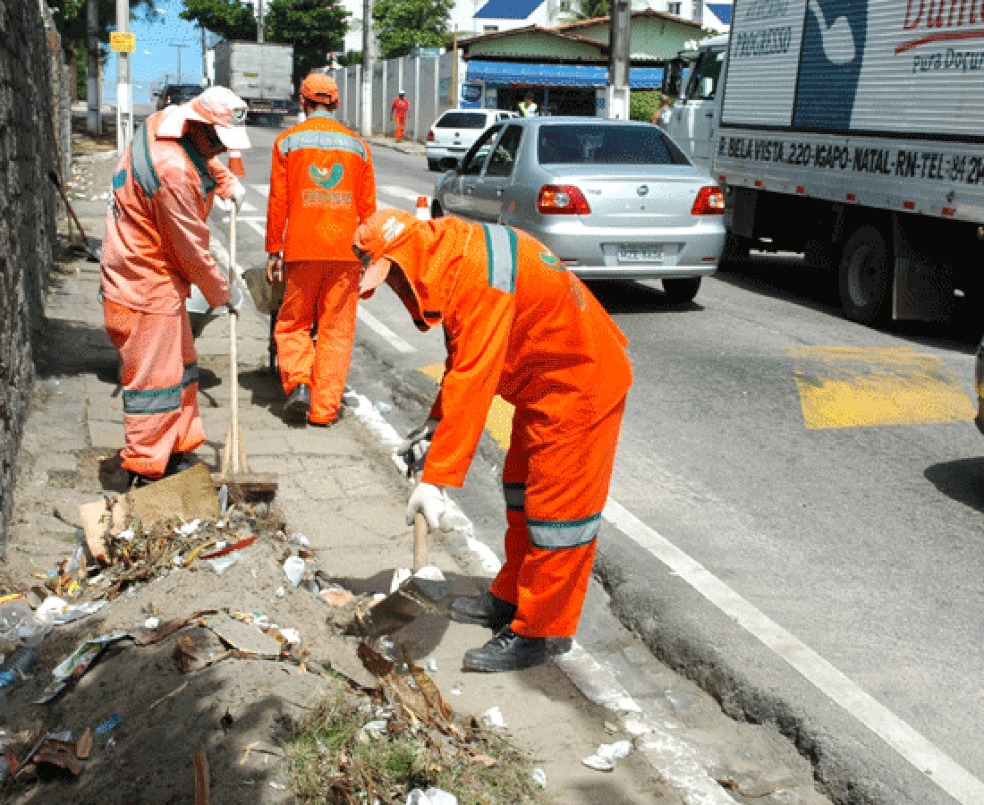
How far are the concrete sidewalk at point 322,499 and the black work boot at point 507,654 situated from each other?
34 mm

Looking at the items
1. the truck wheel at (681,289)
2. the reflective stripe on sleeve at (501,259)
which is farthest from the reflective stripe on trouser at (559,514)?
the truck wheel at (681,289)

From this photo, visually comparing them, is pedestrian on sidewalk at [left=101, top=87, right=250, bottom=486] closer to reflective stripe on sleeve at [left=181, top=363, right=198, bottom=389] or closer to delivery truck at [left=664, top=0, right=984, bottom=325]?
reflective stripe on sleeve at [left=181, top=363, right=198, bottom=389]

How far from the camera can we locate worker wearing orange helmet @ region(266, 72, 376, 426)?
682 cm

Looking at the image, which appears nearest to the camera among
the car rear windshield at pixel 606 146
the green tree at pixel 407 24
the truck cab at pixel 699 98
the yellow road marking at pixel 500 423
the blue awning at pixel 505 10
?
the yellow road marking at pixel 500 423

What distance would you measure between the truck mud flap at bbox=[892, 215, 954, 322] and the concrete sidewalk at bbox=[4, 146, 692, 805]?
517cm

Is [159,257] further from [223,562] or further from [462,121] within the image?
[462,121]

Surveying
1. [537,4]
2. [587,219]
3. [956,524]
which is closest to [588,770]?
[956,524]

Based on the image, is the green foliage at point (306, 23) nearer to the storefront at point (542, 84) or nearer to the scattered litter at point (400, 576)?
the storefront at point (542, 84)

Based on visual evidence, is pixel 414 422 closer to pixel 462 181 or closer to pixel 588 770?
pixel 588 770

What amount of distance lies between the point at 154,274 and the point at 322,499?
1.35m

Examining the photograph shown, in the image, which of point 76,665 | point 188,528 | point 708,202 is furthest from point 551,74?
point 76,665

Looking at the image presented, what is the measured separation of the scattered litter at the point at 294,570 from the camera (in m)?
4.56

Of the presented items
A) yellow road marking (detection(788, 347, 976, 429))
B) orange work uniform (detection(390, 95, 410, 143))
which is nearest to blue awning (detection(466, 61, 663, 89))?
orange work uniform (detection(390, 95, 410, 143))

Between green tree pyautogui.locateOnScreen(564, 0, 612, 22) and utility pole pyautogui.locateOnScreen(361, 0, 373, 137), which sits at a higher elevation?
green tree pyautogui.locateOnScreen(564, 0, 612, 22)
